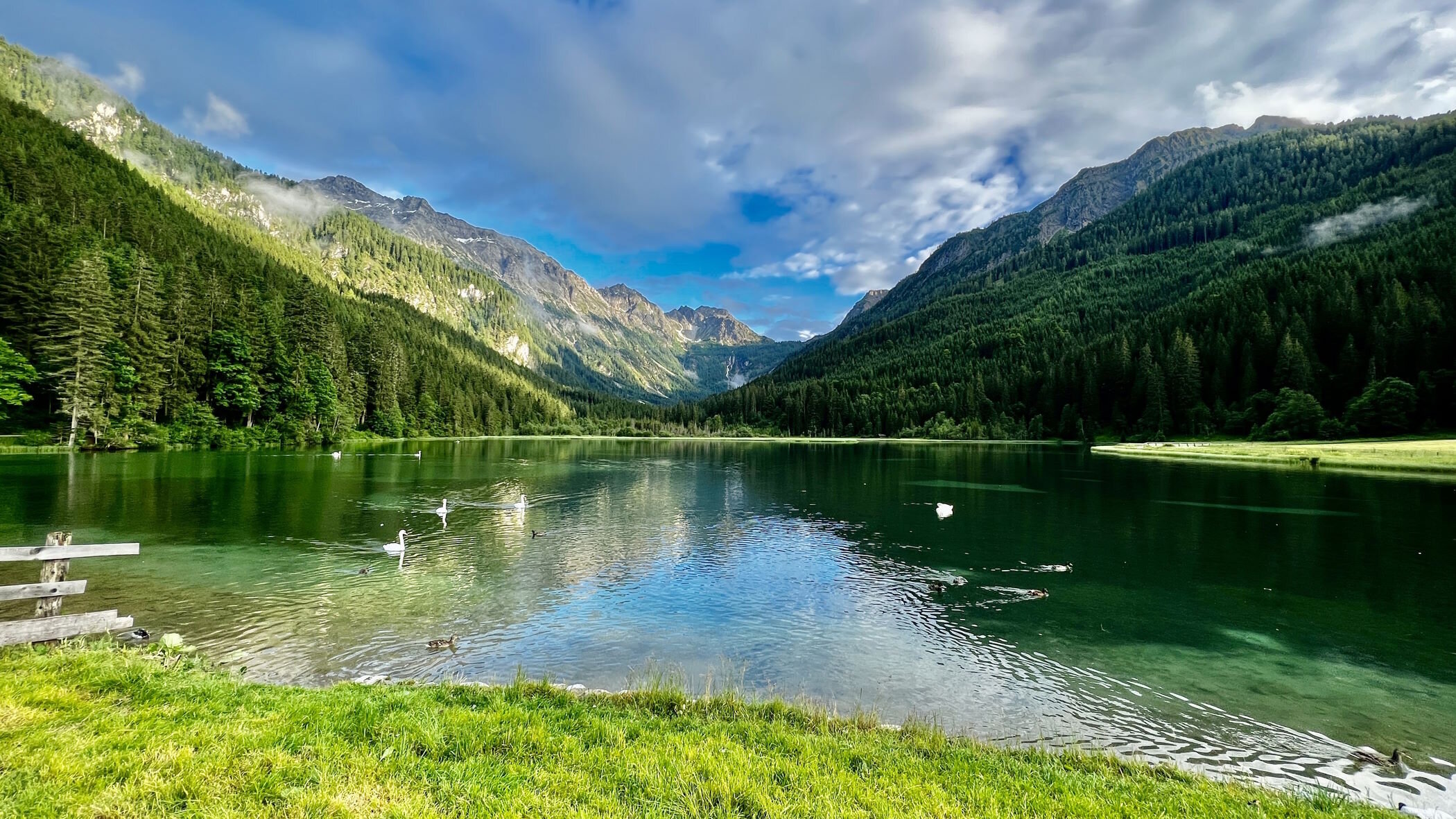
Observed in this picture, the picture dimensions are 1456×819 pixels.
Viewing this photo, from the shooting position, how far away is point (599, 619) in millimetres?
20141

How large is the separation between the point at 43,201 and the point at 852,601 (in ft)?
460

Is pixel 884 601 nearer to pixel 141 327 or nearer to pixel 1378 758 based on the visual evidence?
pixel 1378 758

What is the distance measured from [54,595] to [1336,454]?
12252 centimetres

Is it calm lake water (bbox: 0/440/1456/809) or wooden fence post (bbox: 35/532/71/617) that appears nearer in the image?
wooden fence post (bbox: 35/532/71/617)

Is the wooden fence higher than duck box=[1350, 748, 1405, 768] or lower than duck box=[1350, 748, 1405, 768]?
higher

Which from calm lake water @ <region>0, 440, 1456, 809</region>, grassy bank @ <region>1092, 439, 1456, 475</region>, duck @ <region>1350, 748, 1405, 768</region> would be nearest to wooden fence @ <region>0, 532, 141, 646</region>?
calm lake water @ <region>0, 440, 1456, 809</region>

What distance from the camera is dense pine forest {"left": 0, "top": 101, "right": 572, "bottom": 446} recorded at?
69.5 metres

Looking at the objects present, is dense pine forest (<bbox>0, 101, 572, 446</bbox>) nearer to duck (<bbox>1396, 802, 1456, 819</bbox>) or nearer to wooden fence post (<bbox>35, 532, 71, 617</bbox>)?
wooden fence post (<bbox>35, 532, 71, 617</bbox>)

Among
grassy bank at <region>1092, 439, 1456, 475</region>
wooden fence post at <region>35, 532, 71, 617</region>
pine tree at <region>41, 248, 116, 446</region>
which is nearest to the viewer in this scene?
wooden fence post at <region>35, 532, 71, 617</region>

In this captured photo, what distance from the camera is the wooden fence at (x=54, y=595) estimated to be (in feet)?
36.0

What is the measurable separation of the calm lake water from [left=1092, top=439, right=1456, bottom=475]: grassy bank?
115ft

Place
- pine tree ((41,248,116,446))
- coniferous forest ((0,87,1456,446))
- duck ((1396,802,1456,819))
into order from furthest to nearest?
coniferous forest ((0,87,1456,446))
pine tree ((41,248,116,446))
duck ((1396,802,1456,819))

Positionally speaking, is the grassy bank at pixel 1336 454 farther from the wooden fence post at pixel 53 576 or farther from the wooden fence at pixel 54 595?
the wooden fence post at pixel 53 576

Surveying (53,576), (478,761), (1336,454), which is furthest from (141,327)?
(1336,454)
